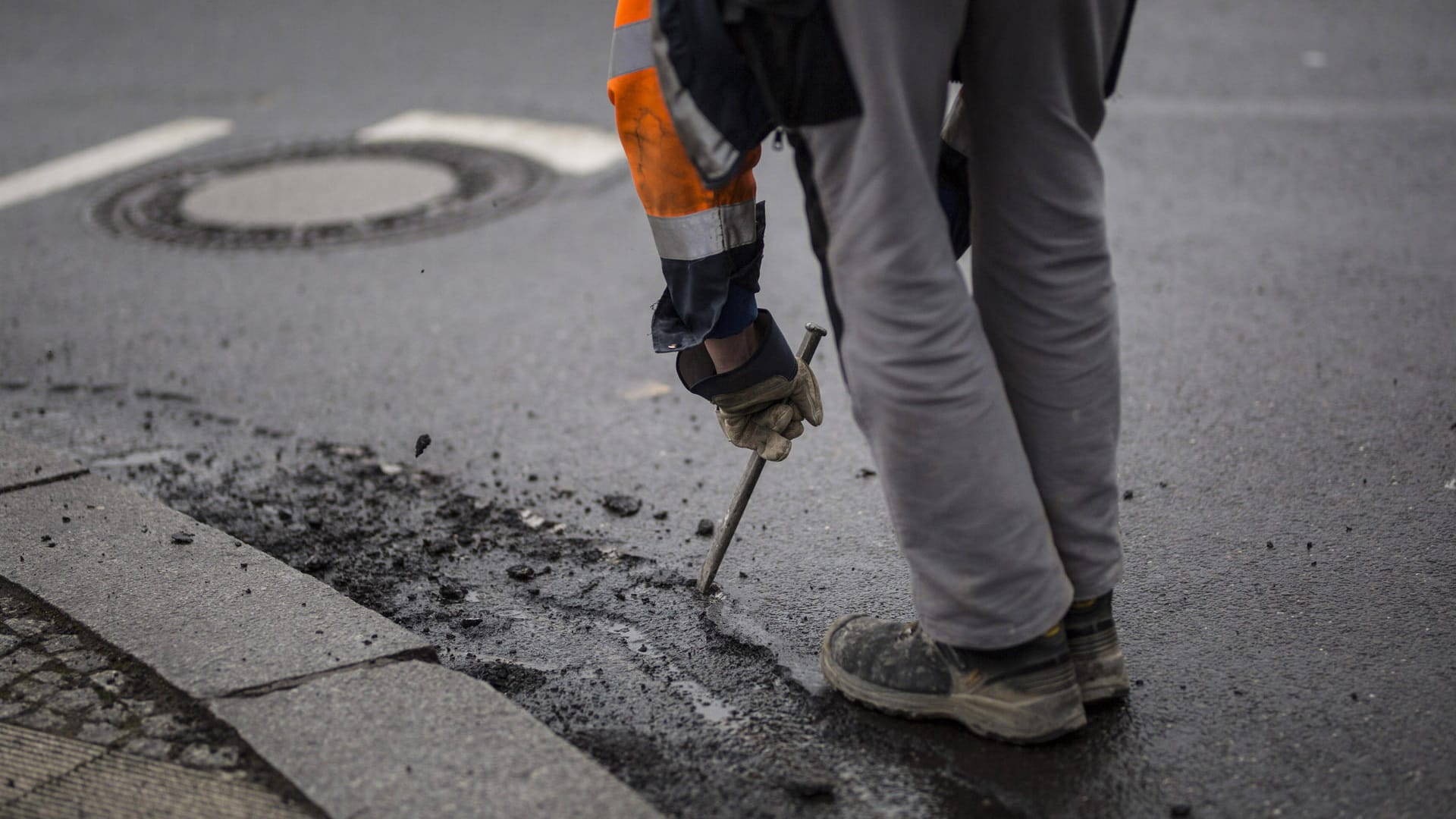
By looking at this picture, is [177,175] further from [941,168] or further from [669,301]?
[941,168]

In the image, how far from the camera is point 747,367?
2.59 metres

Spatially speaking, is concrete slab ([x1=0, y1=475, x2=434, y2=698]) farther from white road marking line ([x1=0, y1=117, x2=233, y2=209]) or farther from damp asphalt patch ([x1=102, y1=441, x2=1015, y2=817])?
white road marking line ([x1=0, y1=117, x2=233, y2=209])

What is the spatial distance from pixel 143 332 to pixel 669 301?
8.72 ft

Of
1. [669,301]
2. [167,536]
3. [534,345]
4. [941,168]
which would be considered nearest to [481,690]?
[669,301]

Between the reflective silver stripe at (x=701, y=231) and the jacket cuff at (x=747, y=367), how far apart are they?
0.23 metres

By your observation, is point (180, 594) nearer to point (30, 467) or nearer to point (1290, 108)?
point (30, 467)

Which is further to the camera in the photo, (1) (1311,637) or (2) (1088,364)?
(1) (1311,637)

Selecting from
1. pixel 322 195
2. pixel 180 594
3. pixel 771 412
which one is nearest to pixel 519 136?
pixel 322 195

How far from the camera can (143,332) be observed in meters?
4.43

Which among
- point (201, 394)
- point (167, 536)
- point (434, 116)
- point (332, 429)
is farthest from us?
point (434, 116)

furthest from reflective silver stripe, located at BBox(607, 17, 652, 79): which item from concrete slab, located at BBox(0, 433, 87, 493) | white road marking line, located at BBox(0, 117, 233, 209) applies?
white road marking line, located at BBox(0, 117, 233, 209)

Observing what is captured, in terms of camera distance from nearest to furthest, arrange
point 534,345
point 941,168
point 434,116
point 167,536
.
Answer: point 941,168
point 167,536
point 534,345
point 434,116

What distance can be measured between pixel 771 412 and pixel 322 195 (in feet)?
12.0

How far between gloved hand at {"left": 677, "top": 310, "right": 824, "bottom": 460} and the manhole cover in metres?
2.98
